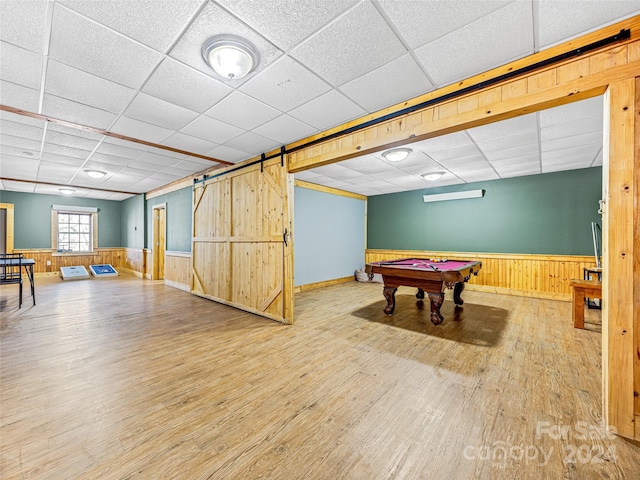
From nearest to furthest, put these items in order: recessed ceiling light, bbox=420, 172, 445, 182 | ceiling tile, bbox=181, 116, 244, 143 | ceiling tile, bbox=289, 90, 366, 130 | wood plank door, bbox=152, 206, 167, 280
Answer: ceiling tile, bbox=289, 90, 366, 130
ceiling tile, bbox=181, 116, 244, 143
recessed ceiling light, bbox=420, 172, 445, 182
wood plank door, bbox=152, 206, 167, 280

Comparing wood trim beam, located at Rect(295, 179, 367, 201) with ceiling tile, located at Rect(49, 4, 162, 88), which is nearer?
ceiling tile, located at Rect(49, 4, 162, 88)

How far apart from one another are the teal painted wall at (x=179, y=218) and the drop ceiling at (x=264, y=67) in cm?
227

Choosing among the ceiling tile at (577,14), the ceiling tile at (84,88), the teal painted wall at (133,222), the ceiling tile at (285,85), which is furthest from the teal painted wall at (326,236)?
the teal painted wall at (133,222)

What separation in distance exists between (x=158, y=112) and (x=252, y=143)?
128 cm

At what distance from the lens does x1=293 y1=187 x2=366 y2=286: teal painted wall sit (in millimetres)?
6582

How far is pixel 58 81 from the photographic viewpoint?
8.27ft

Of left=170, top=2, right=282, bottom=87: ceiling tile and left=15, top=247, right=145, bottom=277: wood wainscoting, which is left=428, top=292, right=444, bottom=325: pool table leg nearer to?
left=170, top=2, right=282, bottom=87: ceiling tile

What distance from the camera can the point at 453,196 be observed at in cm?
687

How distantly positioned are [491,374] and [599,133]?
3.66 m

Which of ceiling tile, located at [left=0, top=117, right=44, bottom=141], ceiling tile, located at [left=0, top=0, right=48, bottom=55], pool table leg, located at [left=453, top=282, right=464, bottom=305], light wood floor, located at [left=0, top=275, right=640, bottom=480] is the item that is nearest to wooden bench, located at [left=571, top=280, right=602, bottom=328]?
light wood floor, located at [left=0, top=275, right=640, bottom=480]

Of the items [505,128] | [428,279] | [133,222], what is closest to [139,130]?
[428,279]

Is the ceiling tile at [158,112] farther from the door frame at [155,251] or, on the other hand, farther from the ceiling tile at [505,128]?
the door frame at [155,251]

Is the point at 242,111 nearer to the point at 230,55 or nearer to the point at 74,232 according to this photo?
the point at 230,55

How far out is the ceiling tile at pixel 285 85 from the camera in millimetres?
2332
